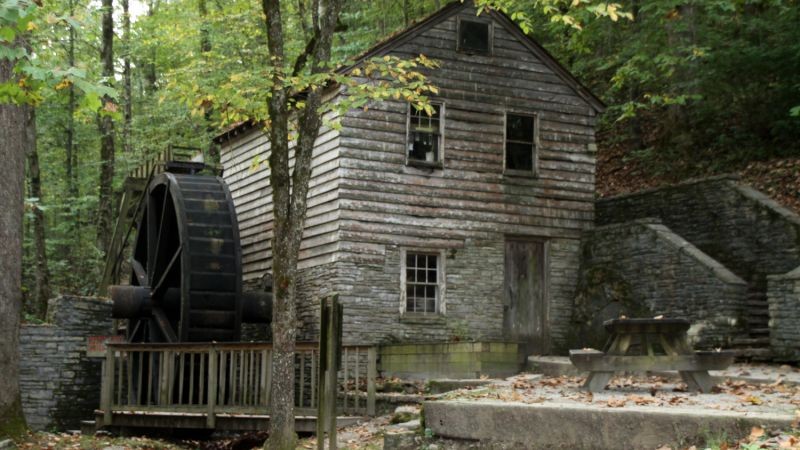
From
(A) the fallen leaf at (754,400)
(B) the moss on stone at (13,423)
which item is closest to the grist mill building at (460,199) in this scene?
(B) the moss on stone at (13,423)

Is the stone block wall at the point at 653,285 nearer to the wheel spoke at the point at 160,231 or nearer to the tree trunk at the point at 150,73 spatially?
the wheel spoke at the point at 160,231

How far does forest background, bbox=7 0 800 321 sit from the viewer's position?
797 inches

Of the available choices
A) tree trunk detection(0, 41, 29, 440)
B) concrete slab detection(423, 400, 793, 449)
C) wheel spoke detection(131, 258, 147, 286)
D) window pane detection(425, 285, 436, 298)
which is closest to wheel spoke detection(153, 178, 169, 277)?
wheel spoke detection(131, 258, 147, 286)

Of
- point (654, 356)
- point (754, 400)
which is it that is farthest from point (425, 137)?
point (754, 400)

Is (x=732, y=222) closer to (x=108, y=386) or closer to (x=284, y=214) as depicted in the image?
(x=284, y=214)

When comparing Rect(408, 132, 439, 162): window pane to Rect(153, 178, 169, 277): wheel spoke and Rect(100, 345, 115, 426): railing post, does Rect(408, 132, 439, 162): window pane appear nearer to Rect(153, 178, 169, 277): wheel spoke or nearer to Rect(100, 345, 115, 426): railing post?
Rect(153, 178, 169, 277): wheel spoke

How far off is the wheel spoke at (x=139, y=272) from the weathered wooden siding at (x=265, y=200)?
217 cm

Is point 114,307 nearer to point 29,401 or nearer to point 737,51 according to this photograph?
point 29,401

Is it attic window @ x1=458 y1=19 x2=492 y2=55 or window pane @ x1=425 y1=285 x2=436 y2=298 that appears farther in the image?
attic window @ x1=458 y1=19 x2=492 y2=55

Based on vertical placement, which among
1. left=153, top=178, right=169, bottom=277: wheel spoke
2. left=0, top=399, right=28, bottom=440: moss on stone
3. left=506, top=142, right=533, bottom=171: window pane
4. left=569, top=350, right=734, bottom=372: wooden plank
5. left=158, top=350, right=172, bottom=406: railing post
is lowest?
left=0, top=399, right=28, bottom=440: moss on stone

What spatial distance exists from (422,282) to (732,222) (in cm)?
559

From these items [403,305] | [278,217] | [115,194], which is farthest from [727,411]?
[115,194]

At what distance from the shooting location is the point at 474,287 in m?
18.3

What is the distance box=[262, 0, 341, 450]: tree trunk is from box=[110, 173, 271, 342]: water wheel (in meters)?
5.63
